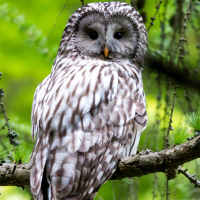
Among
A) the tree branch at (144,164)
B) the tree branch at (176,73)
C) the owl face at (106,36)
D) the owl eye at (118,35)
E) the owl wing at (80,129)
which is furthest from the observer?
the owl eye at (118,35)

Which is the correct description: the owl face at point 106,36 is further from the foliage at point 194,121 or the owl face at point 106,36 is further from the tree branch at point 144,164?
the foliage at point 194,121

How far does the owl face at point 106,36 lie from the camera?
371 centimetres

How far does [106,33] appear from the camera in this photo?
3711 millimetres

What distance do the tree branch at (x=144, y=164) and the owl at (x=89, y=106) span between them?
0.11 metres

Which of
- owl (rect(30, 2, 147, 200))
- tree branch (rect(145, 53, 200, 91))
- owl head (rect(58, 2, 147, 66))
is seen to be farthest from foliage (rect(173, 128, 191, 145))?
tree branch (rect(145, 53, 200, 91))

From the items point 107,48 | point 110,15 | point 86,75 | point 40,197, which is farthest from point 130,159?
point 110,15

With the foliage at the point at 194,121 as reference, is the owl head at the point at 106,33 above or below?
above

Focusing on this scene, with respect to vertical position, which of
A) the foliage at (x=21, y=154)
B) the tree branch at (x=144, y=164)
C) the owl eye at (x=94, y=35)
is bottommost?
the tree branch at (x=144, y=164)

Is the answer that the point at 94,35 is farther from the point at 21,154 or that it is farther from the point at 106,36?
the point at 21,154

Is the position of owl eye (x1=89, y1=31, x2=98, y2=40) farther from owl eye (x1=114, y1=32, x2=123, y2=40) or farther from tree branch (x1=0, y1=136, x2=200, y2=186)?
tree branch (x1=0, y1=136, x2=200, y2=186)

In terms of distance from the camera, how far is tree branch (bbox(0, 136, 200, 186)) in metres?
2.13

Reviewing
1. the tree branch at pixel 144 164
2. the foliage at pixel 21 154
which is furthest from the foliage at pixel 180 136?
the foliage at pixel 21 154

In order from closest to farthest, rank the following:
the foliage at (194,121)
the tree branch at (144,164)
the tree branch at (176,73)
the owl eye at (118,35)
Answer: the tree branch at (176,73) → the tree branch at (144,164) → the foliage at (194,121) → the owl eye at (118,35)

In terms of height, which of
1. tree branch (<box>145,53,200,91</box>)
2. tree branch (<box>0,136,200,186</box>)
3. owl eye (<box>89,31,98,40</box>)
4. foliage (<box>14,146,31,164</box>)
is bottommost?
tree branch (<box>145,53,200,91</box>)
